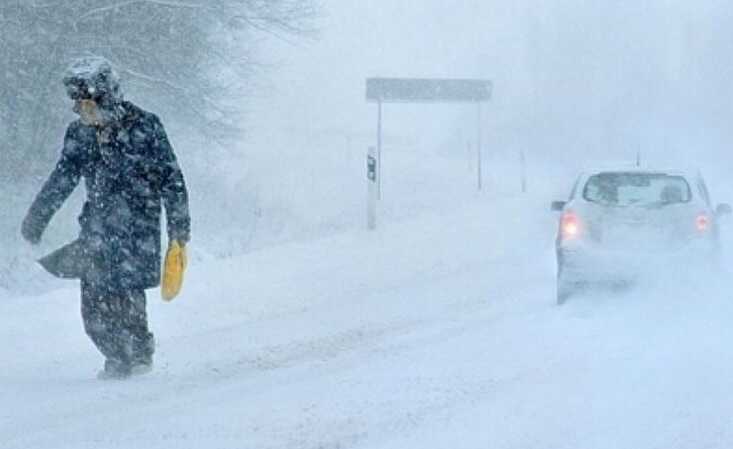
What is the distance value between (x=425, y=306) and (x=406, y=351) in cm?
276

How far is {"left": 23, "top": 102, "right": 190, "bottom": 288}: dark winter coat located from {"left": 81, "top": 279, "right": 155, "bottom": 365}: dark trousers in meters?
0.07

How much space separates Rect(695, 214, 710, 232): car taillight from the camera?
12.6 metres

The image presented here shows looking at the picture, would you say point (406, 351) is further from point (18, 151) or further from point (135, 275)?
point (18, 151)

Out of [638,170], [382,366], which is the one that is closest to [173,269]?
[382,366]

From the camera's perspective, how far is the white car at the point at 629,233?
12398 mm

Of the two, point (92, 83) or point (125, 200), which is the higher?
point (92, 83)

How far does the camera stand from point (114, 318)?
26.8 ft

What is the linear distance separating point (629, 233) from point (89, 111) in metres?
6.08

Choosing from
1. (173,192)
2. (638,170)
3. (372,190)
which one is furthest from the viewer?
(372,190)

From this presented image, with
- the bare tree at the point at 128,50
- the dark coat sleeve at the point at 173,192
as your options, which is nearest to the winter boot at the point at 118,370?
the dark coat sleeve at the point at 173,192

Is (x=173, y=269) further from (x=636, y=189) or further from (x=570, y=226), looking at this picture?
(x=636, y=189)

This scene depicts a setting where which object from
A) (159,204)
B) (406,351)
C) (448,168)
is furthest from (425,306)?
(448,168)

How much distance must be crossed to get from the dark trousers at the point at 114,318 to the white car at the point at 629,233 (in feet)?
17.5

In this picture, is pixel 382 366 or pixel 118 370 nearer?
pixel 118 370
